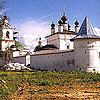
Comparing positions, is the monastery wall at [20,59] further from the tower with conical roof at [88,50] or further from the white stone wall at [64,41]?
the tower with conical roof at [88,50]

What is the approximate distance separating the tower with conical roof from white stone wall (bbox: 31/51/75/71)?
1745mm

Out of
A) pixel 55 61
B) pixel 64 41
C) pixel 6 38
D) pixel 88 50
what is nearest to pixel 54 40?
pixel 64 41

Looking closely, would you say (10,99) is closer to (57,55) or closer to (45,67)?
(57,55)

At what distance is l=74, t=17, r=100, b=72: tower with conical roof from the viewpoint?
23.3 metres

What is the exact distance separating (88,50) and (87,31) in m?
1.74

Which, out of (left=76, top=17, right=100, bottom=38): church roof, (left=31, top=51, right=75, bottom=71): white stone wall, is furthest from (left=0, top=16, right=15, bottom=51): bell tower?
(left=76, top=17, right=100, bottom=38): church roof

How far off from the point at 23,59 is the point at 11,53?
4520 mm

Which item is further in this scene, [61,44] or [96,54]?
[61,44]

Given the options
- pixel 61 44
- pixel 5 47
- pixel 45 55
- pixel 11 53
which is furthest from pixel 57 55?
pixel 5 47

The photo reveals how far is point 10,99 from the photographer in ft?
27.3

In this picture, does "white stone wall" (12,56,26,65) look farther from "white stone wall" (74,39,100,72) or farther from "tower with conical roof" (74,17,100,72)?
"white stone wall" (74,39,100,72)

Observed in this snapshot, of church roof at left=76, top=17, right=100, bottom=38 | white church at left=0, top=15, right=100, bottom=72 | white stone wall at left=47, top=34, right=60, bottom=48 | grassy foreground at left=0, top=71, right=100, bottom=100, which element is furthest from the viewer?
white stone wall at left=47, top=34, right=60, bottom=48

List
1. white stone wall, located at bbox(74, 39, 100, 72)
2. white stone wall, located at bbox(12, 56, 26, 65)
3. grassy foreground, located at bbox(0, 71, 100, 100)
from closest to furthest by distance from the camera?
grassy foreground, located at bbox(0, 71, 100, 100) < white stone wall, located at bbox(74, 39, 100, 72) < white stone wall, located at bbox(12, 56, 26, 65)

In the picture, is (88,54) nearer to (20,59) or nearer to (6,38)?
(20,59)
